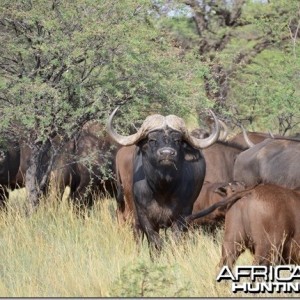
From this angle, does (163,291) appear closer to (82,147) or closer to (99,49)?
(99,49)

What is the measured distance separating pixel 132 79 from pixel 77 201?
235 centimetres

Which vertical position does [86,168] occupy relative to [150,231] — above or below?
above

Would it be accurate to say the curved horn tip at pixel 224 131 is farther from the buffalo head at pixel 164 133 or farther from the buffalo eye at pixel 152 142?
the buffalo eye at pixel 152 142

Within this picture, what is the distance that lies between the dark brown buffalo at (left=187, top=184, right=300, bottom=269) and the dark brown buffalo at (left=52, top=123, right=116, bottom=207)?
5.24 m

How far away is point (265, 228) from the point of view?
24.7 feet

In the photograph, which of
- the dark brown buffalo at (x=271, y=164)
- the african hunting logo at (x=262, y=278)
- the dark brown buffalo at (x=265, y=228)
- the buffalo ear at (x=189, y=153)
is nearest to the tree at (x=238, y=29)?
the dark brown buffalo at (x=271, y=164)

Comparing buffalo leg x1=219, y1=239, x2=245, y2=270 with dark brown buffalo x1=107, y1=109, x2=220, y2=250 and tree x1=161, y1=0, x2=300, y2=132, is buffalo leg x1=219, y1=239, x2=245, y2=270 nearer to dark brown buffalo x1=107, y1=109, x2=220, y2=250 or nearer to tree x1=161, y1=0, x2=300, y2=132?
dark brown buffalo x1=107, y1=109, x2=220, y2=250

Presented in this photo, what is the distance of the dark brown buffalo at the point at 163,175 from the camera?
32.6ft

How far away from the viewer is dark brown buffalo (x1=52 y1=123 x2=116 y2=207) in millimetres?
12961

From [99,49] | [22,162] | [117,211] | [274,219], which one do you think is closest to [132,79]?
[99,49]

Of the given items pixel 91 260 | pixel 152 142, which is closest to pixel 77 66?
pixel 152 142

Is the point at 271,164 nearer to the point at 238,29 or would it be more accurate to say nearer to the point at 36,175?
the point at 36,175

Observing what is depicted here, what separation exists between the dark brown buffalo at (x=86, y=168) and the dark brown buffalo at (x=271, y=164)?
175 centimetres

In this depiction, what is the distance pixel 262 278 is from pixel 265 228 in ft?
1.26
